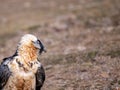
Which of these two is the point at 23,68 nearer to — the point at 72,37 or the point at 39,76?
the point at 39,76

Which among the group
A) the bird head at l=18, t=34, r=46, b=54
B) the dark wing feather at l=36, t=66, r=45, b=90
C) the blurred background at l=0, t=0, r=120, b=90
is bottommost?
the blurred background at l=0, t=0, r=120, b=90

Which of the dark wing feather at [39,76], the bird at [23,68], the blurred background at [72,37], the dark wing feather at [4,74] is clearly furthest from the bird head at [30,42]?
the blurred background at [72,37]

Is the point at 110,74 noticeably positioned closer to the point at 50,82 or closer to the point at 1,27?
the point at 50,82

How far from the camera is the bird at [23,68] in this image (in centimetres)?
827

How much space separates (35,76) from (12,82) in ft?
1.29

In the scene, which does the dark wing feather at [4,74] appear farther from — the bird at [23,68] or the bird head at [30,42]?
the bird head at [30,42]

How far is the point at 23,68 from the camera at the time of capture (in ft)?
27.1

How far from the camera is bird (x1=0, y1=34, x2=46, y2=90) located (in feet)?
27.1

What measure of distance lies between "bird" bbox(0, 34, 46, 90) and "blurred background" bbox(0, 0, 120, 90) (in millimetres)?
2161

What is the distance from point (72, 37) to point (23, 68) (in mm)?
9279

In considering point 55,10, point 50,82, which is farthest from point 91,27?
point 50,82

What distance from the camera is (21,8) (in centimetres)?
2930

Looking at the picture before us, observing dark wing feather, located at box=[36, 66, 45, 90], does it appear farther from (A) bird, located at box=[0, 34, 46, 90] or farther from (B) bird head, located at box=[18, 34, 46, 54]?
(B) bird head, located at box=[18, 34, 46, 54]

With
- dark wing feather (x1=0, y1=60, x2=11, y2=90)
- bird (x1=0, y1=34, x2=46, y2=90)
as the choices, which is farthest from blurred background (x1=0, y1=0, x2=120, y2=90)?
dark wing feather (x1=0, y1=60, x2=11, y2=90)
